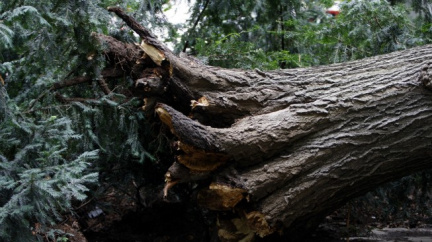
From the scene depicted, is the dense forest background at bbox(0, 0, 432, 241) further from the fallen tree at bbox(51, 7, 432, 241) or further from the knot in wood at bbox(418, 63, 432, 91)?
the knot in wood at bbox(418, 63, 432, 91)

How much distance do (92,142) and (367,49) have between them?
2.89m

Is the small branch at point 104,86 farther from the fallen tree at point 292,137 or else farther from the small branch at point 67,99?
the fallen tree at point 292,137

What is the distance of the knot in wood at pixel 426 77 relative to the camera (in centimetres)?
300

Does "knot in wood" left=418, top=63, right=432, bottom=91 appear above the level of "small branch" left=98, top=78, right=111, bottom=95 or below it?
below

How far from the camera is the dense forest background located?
2.94m

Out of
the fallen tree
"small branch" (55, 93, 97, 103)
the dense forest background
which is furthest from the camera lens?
"small branch" (55, 93, 97, 103)

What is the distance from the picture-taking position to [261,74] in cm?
359

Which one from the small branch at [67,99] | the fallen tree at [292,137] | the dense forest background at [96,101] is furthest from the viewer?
the small branch at [67,99]

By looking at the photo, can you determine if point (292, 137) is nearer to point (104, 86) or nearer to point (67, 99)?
point (104, 86)

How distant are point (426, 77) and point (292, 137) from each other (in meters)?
0.93

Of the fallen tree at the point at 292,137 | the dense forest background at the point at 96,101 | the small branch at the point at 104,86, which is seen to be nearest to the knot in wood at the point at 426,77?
the fallen tree at the point at 292,137

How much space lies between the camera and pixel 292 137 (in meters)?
3.18

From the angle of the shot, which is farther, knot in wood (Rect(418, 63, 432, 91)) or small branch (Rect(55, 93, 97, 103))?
small branch (Rect(55, 93, 97, 103))

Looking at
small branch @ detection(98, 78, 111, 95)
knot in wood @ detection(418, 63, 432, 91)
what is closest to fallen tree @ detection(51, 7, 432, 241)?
knot in wood @ detection(418, 63, 432, 91)
